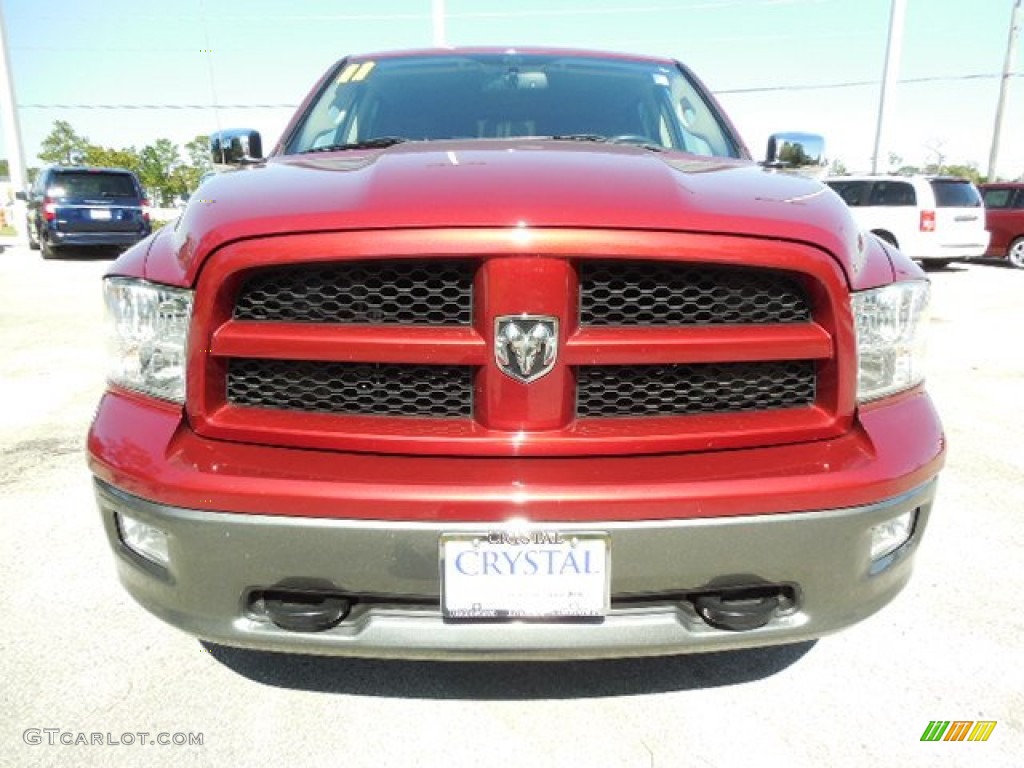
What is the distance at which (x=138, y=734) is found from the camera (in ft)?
6.06

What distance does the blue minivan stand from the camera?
46.5 ft

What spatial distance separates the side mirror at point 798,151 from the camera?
116 inches

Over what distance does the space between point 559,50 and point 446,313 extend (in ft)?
7.07

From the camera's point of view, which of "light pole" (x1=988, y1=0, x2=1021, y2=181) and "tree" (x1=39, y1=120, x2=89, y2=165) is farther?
"tree" (x1=39, y1=120, x2=89, y2=165)

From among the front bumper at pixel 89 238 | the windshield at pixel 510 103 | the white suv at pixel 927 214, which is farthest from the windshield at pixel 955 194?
the front bumper at pixel 89 238

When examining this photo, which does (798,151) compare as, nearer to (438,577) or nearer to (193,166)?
(438,577)

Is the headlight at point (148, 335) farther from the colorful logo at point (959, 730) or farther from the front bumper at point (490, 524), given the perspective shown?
the colorful logo at point (959, 730)

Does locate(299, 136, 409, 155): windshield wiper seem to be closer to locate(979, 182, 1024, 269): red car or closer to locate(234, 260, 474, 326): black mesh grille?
locate(234, 260, 474, 326): black mesh grille

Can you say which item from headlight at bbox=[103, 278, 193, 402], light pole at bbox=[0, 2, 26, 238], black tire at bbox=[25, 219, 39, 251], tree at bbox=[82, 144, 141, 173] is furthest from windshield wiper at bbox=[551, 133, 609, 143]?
tree at bbox=[82, 144, 141, 173]

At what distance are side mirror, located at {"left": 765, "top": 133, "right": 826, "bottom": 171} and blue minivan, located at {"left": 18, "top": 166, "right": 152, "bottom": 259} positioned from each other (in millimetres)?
14468

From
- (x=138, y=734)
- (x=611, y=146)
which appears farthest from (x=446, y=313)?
(x=138, y=734)

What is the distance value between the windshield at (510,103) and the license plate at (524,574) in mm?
1670

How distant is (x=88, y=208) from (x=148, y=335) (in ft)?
48.9

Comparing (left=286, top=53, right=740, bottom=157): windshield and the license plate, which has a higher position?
(left=286, top=53, right=740, bottom=157): windshield
